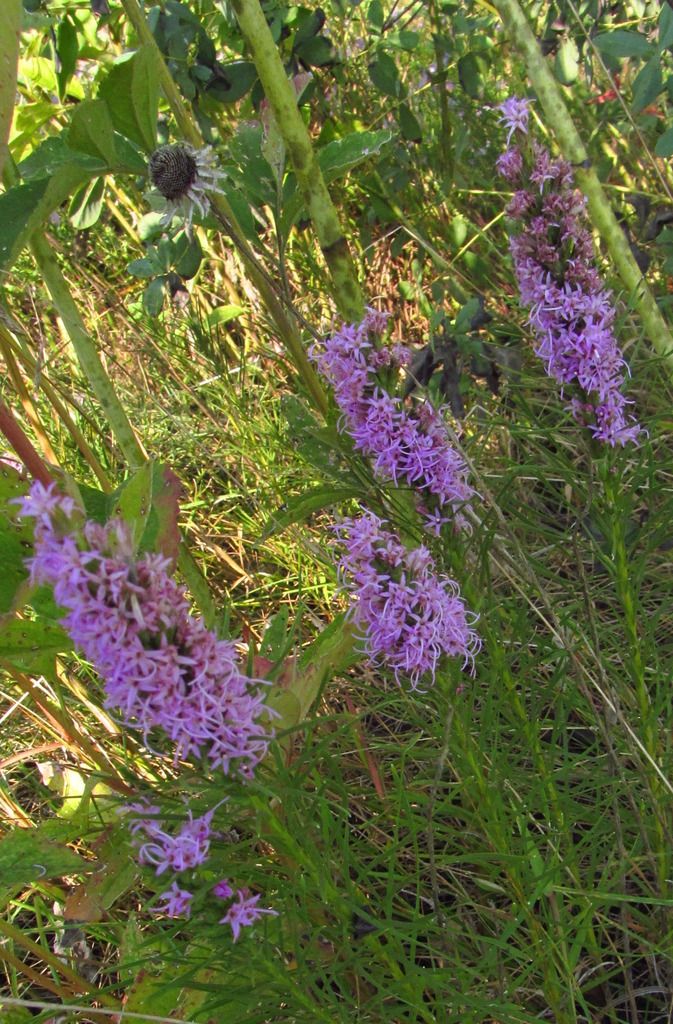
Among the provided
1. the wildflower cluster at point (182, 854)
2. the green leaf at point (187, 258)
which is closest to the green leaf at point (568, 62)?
the green leaf at point (187, 258)

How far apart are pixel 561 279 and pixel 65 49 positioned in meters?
1.05

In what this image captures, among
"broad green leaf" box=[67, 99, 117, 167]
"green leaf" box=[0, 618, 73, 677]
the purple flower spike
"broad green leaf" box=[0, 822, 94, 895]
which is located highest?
"broad green leaf" box=[67, 99, 117, 167]

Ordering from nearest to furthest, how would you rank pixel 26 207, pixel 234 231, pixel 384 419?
pixel 384 419 → pixel 26 207 → pixel 234 231

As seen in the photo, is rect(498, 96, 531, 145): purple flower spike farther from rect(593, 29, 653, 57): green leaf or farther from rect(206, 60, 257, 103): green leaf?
rect(206, 60, 257, 103): green leaf

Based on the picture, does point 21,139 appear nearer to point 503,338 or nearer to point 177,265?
point 177,265

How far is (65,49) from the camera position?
5.17 feet

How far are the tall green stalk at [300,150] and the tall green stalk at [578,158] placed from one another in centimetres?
43

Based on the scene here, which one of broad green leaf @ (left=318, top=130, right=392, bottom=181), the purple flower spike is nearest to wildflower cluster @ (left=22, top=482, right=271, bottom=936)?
the purple flower spike

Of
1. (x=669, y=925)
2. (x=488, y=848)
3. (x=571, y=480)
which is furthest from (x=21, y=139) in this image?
(x=669, y=925)

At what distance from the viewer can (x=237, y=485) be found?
205 centimetres

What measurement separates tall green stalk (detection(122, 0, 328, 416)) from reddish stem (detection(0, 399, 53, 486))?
0.35m

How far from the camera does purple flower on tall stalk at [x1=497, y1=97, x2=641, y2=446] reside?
932mm

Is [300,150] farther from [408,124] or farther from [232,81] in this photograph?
[408,124]

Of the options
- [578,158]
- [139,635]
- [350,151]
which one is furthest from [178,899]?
[578,158]
